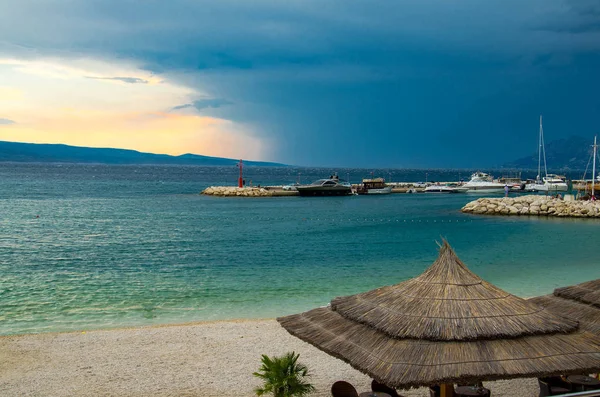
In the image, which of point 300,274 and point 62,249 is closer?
point 300,274

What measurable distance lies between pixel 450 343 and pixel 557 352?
1152 mm

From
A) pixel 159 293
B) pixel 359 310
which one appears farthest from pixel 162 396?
pixel 159 293

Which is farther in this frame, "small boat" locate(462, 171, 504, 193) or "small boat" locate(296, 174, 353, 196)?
"small boat" locate(462, 171, 504, 193)

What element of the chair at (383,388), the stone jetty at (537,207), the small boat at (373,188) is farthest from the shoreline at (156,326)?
the small boat at (373,188)

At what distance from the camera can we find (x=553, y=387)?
8.31m

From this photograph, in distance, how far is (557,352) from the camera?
643 cm

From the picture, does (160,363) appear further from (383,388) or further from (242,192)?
(242,192)

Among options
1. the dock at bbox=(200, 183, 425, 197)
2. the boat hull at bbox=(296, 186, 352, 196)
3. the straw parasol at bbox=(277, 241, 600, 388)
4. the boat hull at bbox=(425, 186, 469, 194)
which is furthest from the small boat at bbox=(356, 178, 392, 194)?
the straw parasol at bbox=(277, 241, 600, 388)

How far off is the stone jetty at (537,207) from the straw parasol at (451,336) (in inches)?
1730

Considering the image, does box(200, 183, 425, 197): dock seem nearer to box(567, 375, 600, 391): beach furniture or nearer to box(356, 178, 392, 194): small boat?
box(356, 178, 392, 194): small boat

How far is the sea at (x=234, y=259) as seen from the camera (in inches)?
666

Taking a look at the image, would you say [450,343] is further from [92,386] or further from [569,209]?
[569,209]

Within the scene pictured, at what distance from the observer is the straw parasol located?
6234 mm

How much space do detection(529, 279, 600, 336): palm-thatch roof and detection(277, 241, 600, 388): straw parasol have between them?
1404mm
